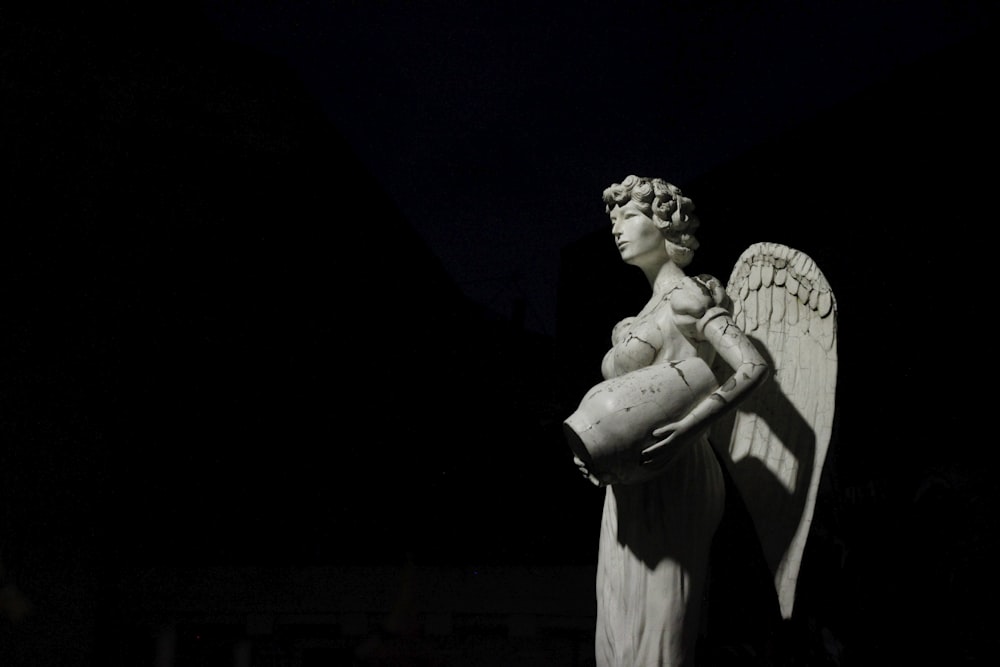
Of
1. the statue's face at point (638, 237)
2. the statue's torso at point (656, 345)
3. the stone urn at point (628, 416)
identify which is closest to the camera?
the stone urn at point (628, 416)

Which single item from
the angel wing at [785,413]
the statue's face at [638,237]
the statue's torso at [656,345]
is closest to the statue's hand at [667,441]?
the statue's torso at [656,345]

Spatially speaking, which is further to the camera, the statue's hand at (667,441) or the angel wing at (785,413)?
the angel wing at (785,413)

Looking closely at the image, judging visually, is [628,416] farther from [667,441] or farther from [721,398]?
[721,398]

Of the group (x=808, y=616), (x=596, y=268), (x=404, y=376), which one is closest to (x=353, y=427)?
(x=404, y=376)

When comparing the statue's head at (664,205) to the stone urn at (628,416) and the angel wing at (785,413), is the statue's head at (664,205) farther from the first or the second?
the stone urn at (628,416)

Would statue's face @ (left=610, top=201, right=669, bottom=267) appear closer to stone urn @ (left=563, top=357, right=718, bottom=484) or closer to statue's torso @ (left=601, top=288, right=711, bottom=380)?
statue's torso @ (left=601, top=288, right=711, bottom=380)

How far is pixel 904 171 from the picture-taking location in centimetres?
387

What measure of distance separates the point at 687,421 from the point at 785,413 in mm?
494

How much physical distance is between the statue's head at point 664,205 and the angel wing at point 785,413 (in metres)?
0.26

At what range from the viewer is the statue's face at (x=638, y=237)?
318 cm

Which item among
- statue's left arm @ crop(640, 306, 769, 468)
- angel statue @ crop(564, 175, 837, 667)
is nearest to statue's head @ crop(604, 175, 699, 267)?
angel statue @ crop(564, 175, 837, 667)

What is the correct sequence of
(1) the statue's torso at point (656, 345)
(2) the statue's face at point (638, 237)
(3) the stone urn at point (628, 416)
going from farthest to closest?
(2) the statue's face at point (638, 237), (1) the statue's torso at point (656, 345), (3) the stone urn at point (628, 416)

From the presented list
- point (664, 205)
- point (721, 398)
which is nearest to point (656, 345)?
point (721, 398)

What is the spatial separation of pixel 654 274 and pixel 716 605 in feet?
5.79
